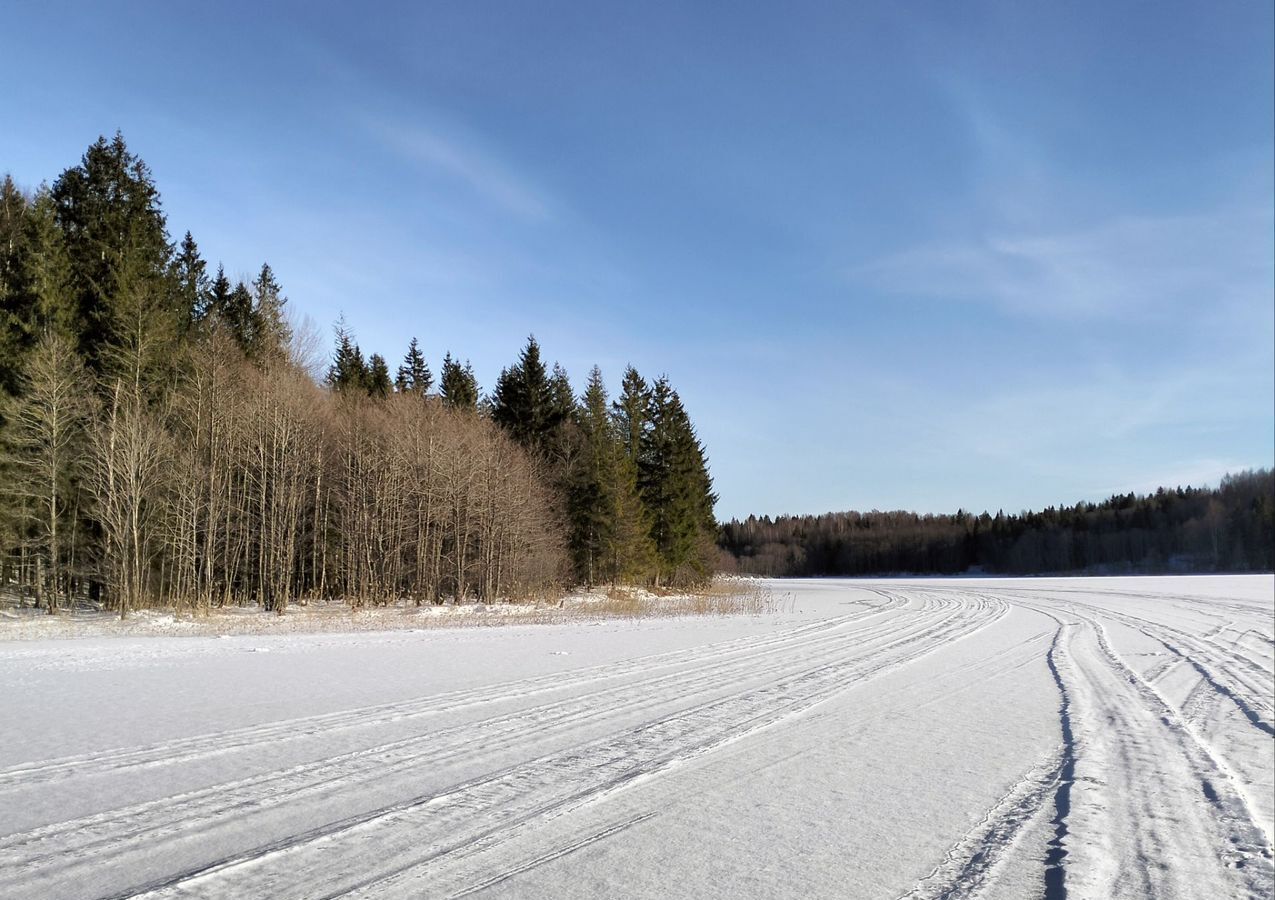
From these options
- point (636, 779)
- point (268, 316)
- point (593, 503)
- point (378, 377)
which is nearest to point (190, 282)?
point (268, 316)

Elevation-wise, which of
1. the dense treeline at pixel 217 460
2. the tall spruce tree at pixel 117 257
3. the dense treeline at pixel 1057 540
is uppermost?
the tall spruce tree at pixel 117 257

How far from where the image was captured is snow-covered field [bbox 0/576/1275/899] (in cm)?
451

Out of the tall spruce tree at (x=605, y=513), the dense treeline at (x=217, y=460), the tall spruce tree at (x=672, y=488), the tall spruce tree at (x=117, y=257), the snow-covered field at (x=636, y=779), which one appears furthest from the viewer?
the tall spruce tree at (x=672, y=488)

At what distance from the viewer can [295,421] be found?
33.7 meters

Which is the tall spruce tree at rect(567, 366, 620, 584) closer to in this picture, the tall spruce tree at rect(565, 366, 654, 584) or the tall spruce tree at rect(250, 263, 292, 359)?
the tall spruce tree at rect(565, 366, 654, 584)

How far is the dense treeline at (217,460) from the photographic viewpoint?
2692 centimetres

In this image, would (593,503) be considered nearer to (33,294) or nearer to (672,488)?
(672,488)

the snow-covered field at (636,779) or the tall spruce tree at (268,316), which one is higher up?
the tall spruce tree at (268,316)

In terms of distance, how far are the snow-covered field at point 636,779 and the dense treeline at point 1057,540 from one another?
70.9 meters

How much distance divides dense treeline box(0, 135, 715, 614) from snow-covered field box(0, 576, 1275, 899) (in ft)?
53.7

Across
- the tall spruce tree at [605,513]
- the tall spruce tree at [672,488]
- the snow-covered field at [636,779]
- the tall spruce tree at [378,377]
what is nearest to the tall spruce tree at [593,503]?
the tall spruce tree at [605,513]

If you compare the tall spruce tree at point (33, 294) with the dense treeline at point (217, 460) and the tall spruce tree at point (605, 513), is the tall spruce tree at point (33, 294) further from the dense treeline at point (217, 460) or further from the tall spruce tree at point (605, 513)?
the tall spruce tree at point (605, 513)

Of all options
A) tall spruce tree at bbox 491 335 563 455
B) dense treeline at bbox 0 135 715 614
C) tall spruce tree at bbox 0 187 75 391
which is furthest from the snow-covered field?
tall spruce tree at bbox 491 335 563 455

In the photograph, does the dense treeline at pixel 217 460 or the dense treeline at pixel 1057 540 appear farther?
the dense treeline at pixel 1057 540
